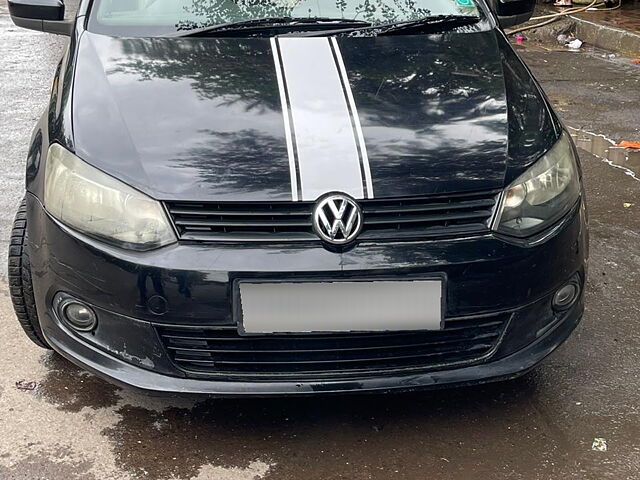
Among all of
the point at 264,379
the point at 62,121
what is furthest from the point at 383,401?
the point at 62,121

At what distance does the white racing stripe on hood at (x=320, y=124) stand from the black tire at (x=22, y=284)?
94cm

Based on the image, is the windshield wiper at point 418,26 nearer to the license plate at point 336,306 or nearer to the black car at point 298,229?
the black car at point 298,229

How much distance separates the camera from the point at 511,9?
387cm

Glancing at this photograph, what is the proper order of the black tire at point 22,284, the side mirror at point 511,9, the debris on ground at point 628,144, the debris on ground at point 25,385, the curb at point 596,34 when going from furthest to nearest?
1. the curb at point 596,34
2. the debris on ground at point 628,144
3. the side mirror at point 511,9
4. the debris on ground at point 25,385
5. the black tire at point 22,284

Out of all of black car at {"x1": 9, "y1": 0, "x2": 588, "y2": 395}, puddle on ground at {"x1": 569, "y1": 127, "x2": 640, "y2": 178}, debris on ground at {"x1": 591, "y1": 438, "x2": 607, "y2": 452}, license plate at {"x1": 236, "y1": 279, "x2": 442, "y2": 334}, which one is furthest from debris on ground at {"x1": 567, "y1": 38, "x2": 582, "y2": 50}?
license plate at {"x1": 236, "y1": 279, "x2": 442, "y2": 334}

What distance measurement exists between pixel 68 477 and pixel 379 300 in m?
1.03

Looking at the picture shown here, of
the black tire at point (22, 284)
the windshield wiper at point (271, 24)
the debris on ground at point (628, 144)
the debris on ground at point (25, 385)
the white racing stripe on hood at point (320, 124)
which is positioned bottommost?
the debris on ground at point (628, 144)

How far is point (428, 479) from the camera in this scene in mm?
2418

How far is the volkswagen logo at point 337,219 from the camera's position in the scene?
2.24m

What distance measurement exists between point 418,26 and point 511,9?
3.01ft

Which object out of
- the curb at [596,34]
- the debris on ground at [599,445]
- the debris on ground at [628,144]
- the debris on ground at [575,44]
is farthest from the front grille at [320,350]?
the debris on ground at [575,44]

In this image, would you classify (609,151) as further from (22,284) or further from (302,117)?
(22,284)

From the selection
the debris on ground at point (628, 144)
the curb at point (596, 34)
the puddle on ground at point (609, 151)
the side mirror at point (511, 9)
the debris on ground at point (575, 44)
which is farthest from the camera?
the debris on ground at point (575, 44)

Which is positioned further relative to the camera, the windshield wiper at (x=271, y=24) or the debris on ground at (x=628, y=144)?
the debris on ground at (x=628, y=144)
